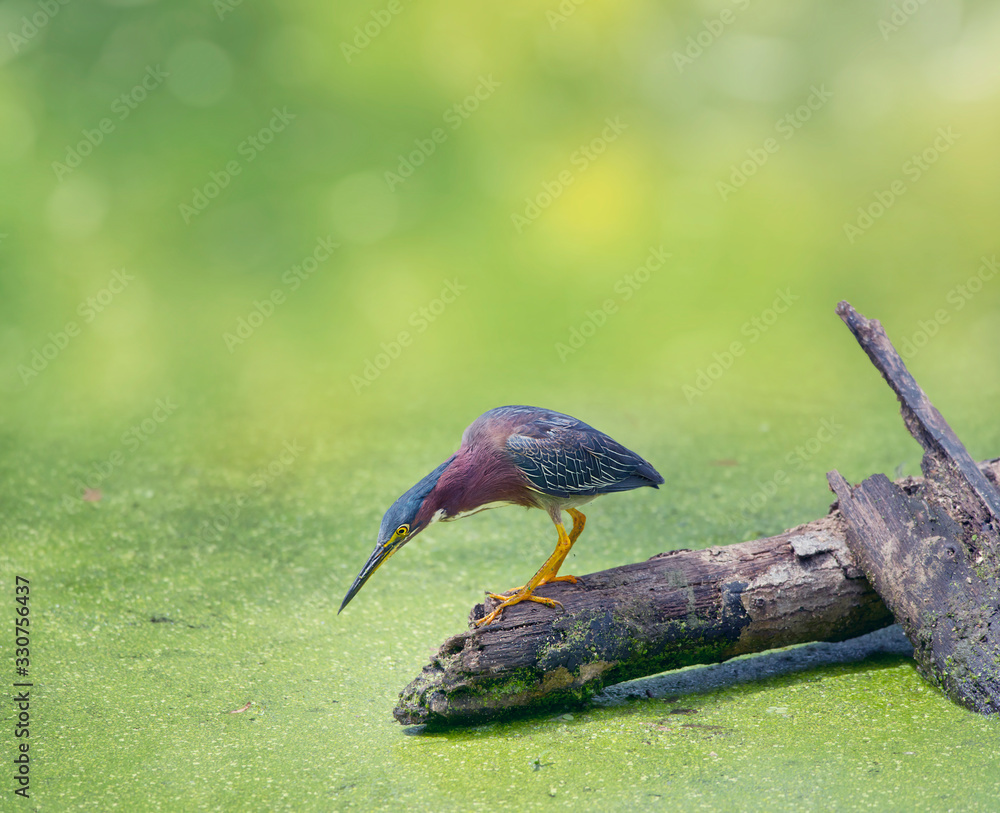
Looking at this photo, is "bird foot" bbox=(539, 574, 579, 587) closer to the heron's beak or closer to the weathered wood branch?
the weathered wood branch

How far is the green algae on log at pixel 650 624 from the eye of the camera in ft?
8.60

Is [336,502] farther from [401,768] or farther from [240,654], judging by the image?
[401,768]

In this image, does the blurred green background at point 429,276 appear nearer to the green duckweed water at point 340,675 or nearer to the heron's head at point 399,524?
the green duckweed water at point 340,675

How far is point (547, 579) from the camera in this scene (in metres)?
2.87

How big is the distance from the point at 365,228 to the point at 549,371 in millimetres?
1379

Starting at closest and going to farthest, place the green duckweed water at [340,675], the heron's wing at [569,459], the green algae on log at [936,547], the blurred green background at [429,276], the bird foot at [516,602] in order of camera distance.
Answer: the green duckweed water at [340,675] < the green algae on log at [936,547] < the bird foot at [516,602] < the heron's wing at [569,459] < the blurred green background at [429,276]

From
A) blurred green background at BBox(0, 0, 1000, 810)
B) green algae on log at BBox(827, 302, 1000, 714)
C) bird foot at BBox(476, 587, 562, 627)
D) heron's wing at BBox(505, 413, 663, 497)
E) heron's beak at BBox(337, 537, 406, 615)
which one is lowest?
green algae on log at BBox(827, 302, 1000, 714)

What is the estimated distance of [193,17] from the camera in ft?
19.0

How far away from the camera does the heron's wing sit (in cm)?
283

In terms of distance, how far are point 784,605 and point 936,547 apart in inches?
17.3

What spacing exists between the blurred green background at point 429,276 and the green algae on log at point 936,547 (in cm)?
105

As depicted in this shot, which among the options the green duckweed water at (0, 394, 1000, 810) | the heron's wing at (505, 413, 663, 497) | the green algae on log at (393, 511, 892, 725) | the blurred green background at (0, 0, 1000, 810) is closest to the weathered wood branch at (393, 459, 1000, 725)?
the green algae on log at (393, 511, 892, 725)

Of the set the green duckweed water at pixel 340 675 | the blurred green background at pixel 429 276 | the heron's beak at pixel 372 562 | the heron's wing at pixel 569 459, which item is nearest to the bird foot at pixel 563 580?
the heron's wing at pixel 569 459

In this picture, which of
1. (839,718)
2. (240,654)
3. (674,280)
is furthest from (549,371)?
(839,718)
